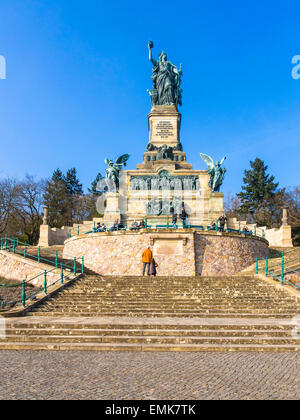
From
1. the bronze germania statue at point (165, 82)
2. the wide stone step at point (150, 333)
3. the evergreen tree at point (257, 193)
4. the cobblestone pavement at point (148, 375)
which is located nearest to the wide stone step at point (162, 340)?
the wide stone step at point (150, 333)

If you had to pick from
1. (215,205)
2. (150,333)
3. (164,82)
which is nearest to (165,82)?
(164,82)

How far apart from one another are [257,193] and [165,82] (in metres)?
23.4

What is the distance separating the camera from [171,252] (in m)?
23.3

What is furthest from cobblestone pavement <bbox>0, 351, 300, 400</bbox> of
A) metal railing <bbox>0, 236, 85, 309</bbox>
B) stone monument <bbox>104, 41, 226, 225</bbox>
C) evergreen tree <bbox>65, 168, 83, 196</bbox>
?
evergreen tree <bbox>65, 168, 83, 196</bbox>

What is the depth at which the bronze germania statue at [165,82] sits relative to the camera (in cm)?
4050

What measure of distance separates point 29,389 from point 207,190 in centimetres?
2866

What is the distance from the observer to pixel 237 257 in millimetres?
24422

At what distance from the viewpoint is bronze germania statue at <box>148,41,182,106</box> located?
40500 millimetres

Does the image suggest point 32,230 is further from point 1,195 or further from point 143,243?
point 143,243

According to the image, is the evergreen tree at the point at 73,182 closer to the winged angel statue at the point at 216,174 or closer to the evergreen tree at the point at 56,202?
the evergreen tree at the point at 56,202

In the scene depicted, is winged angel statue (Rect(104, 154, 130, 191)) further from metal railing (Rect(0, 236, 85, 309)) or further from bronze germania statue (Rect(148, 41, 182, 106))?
bronze germania statue (Rect(148, 41, 182, 106))

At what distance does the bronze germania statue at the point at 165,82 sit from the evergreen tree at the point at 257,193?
20.4m

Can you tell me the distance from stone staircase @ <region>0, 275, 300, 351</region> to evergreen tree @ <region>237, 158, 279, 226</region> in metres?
37.8

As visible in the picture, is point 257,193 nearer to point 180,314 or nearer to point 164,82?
point 164,82
